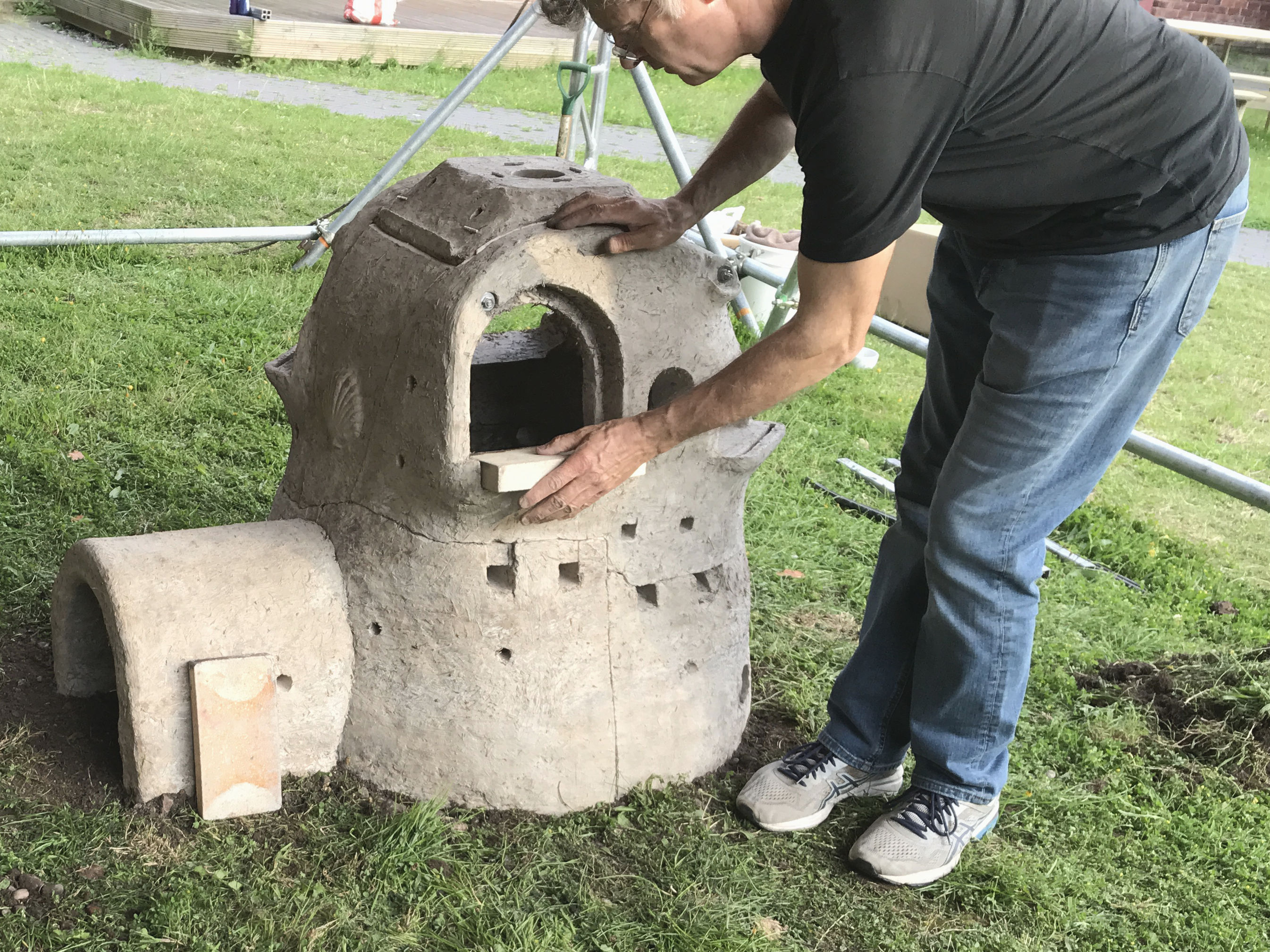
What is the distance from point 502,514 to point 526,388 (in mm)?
838

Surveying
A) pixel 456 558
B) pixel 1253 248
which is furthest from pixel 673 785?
pixel 1253 248

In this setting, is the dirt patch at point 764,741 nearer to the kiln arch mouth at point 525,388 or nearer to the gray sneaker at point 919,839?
the gray sneaker at point 919,839

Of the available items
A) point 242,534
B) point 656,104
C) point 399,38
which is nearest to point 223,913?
point 242,534

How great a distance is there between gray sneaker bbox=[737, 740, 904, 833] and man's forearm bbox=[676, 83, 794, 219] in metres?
1.41

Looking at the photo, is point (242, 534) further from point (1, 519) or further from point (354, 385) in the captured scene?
point (1, 519)

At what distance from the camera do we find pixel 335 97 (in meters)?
11.4

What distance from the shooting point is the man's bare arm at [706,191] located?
9.18 feet

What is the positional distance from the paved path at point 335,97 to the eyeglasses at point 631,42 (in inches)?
309

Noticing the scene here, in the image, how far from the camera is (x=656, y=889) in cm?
286

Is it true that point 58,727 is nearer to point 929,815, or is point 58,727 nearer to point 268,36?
point 929,815

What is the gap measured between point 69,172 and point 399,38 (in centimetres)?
610

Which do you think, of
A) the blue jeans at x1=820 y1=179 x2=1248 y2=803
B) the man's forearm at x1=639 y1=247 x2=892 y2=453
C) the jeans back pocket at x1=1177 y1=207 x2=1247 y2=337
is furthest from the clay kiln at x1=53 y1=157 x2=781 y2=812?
the jeans back pocket at x1=1177 y1=207 x2=1247 y2=337

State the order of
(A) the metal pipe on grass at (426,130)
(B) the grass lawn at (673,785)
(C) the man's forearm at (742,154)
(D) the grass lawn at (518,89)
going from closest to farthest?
(B) the grass lawn at (673,785)
(C) the man's forearm at (742,154)
(A) the metal pipe on grass at (426,130)
(D) the grass lawn at (518,89)

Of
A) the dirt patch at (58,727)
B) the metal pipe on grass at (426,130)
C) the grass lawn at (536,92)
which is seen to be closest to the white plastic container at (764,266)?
the metal pipe on grass at (426,130)
